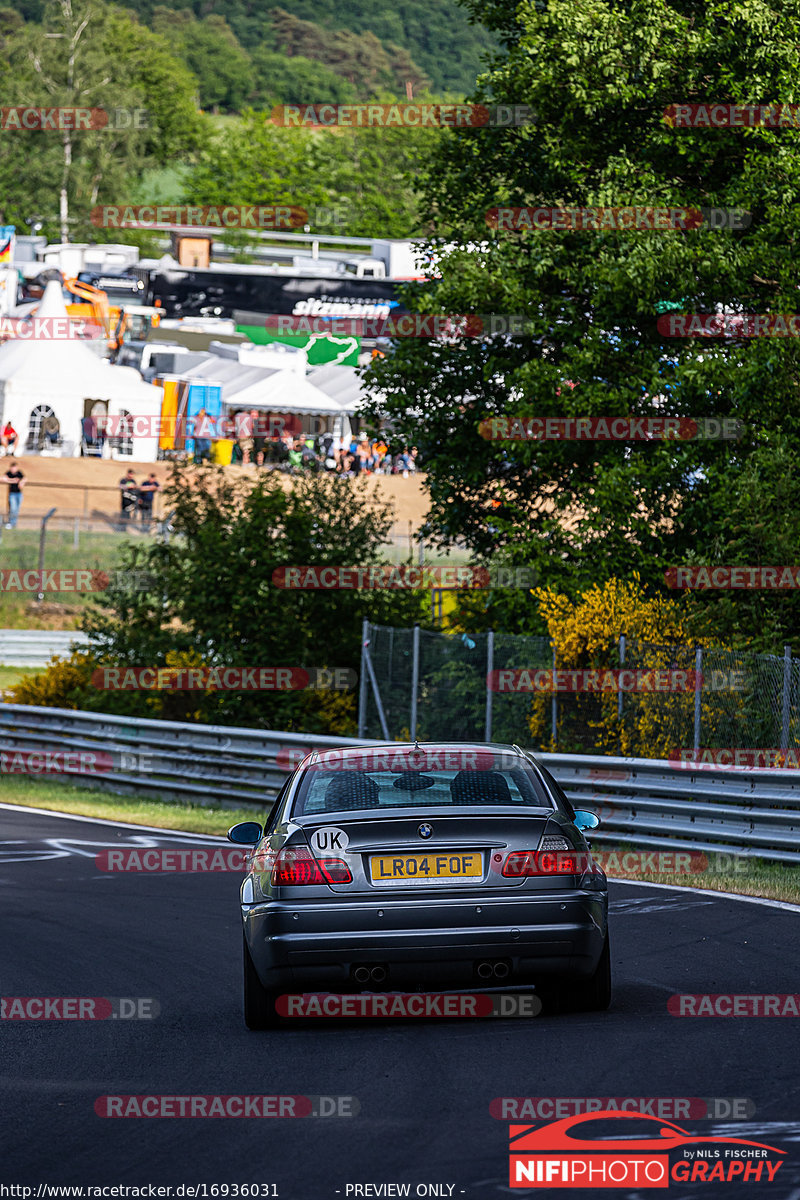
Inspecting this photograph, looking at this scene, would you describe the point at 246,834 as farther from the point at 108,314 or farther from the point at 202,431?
the point at 108,314

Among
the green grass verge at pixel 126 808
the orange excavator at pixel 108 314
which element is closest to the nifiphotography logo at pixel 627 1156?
the green grass verge at pixel 126 808

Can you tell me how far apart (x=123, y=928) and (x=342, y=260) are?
3296 inches

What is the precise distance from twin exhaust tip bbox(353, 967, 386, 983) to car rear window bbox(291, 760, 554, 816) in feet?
2.42

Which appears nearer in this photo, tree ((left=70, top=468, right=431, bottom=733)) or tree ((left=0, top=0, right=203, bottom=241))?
tree ((left=70, top=468, right=431, bottom=733))

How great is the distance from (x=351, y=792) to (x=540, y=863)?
3.28ft

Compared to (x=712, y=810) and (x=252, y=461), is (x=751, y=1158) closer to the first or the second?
(x=712, y=810)

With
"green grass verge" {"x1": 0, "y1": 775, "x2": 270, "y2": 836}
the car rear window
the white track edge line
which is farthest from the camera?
"green grass verge" {"x1": 0, "y1": 775, "x2": 270, "y2": 836}

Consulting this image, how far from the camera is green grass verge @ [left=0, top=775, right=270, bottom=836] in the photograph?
19.2 m

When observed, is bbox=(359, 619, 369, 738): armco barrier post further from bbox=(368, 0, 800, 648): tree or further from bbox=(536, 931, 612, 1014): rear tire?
bbox=(536, 931, 612, 1014): rear tire

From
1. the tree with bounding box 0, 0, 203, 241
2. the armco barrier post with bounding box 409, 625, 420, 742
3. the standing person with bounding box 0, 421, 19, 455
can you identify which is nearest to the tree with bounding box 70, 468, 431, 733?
the armco barrier post with bounding box 409, 625, 420, 742

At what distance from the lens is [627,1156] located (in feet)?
17.6

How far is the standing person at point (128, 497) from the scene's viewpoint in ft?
151

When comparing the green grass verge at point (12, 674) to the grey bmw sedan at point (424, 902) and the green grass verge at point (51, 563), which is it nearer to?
the green grass verge at point (51, 563)

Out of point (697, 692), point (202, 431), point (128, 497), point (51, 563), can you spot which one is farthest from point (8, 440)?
point (697, 692)
